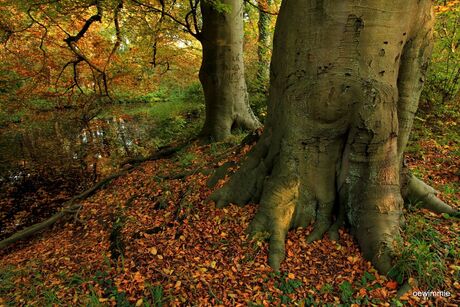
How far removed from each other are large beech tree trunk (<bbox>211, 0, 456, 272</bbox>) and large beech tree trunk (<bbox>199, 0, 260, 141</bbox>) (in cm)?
315

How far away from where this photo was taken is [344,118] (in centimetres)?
332

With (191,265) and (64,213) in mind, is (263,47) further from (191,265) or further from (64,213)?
(191,265)

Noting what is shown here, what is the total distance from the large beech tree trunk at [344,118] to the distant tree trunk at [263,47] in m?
6.37

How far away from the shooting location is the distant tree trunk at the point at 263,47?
971 centimetres

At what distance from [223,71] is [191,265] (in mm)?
4800

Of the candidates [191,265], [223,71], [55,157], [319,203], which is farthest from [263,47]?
[191,265]

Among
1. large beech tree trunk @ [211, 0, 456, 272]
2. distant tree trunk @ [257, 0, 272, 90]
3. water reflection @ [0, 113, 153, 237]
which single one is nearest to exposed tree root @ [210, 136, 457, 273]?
large beech tree trunk @ [211, 0, 456, 272]

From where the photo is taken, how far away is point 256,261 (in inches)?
130

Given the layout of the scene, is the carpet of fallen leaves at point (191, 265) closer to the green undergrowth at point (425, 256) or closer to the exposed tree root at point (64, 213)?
the green undergrowth at point (425, 256)

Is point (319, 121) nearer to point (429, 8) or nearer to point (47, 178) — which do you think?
point (429, 8)

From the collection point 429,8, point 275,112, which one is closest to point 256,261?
point 275,112

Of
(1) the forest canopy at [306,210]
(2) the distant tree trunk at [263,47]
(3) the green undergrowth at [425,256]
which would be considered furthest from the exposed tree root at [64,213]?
(3) the green undergrowth at [425,256]

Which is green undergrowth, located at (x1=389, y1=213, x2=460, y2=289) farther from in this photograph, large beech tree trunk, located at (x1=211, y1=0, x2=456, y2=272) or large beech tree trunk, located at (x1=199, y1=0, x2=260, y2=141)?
large beech tree trunk, located at (x1=199, y1=0, x2=260, y2=141)

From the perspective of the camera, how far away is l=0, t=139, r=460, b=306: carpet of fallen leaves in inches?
115
